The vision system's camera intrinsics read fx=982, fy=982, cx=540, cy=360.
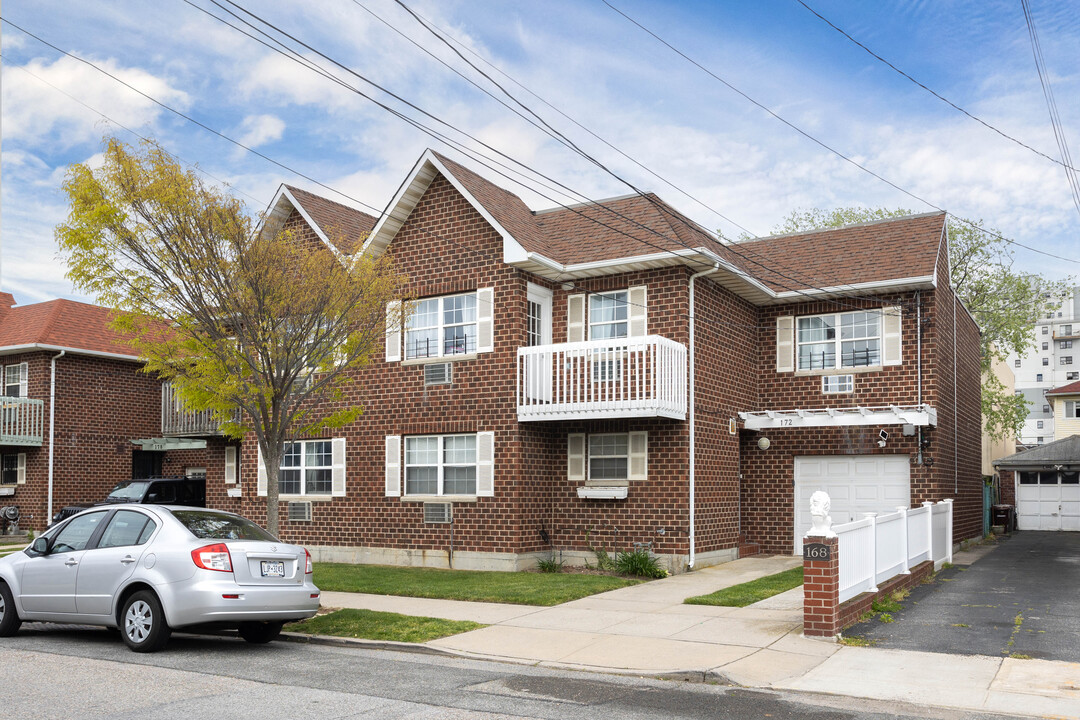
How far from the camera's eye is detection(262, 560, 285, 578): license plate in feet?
34.2

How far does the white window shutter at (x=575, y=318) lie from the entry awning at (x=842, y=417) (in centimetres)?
400

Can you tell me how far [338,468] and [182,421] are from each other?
7344 millimetres

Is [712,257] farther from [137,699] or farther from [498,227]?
[137,699]

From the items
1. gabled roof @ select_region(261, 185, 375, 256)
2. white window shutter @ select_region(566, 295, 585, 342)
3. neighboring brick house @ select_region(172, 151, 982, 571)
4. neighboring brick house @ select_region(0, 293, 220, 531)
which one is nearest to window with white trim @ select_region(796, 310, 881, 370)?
neighboring brick house @ select_region(172, 151, 982, 571)

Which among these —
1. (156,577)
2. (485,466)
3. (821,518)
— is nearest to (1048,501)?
(485,466)

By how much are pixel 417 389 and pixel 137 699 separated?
11.8 meters

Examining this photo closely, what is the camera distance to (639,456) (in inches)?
716

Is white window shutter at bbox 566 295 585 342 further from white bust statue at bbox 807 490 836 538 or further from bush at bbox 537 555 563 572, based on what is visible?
white bust statue at bbox 807 490 836 538

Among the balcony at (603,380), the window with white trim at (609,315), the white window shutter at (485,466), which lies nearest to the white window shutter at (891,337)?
the balcony at (603,380)

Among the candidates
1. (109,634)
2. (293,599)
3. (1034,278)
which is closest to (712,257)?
(293,599)

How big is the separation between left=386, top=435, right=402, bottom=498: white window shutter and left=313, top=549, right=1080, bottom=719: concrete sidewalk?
5.12 m

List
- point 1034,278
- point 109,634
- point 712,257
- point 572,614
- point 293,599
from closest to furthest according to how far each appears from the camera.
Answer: point 293,599 < point 109,634 < point 572,614 < point 712,257 < point 1034,278

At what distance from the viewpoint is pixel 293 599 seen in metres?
10.6

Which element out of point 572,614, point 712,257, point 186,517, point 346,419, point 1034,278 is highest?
point 1034,278
